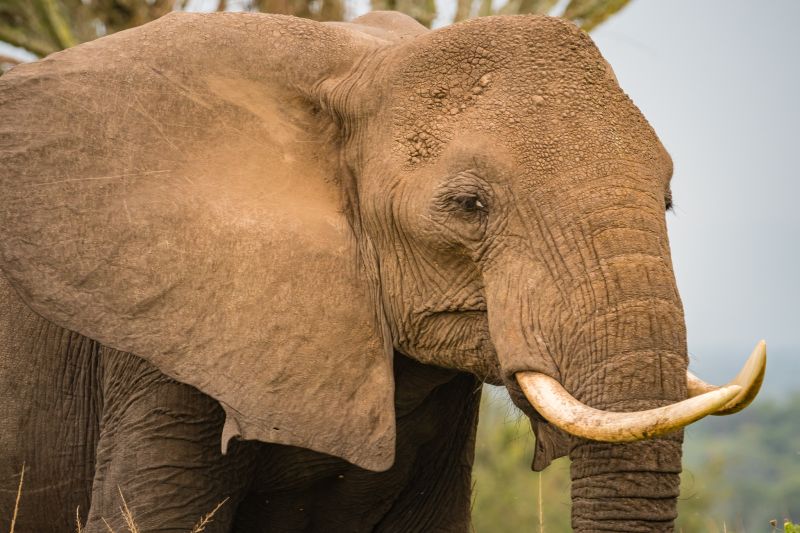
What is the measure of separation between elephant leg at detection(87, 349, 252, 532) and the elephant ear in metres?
0.31

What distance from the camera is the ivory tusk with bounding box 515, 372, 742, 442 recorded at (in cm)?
343

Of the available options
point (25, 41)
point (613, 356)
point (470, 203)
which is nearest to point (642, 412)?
point (613, 356)

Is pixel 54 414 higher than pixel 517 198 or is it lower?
lower

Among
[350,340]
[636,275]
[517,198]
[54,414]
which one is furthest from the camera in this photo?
[54,414]

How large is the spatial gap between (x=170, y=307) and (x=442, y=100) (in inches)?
38.3

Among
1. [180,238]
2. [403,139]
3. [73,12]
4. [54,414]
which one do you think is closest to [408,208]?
[403,139]

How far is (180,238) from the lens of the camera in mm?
4270

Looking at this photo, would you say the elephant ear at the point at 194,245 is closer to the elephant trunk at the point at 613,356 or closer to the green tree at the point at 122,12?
the elephant trunk at the point at 613,356

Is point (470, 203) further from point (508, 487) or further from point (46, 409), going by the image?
point (508, 487)

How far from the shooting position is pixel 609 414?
143 inches

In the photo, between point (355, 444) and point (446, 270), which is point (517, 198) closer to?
point (446, 270)

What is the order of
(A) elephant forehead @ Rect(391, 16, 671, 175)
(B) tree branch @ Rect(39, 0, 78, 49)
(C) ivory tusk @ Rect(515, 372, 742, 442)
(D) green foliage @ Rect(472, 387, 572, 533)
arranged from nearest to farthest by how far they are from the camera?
(C) ivory tusk @ Rect(515, 372, 742, 442), (A) elephant forehead @ Rect(391, 16, 671, 175), (B) tree branch @ Rect(39, 0, 78, 49), (D) green foliage @ Rect(472, 387, 572, 533)

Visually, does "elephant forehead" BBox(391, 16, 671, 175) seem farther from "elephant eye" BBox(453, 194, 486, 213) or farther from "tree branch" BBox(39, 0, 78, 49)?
"tree branch" BBox(39, 0, 78, 49)

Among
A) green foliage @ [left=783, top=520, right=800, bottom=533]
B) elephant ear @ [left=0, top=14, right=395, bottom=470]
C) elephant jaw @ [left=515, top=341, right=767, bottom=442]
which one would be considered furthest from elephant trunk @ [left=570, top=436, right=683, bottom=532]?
green foliage @ [left=783, top=520, right=800, bottom=533]
